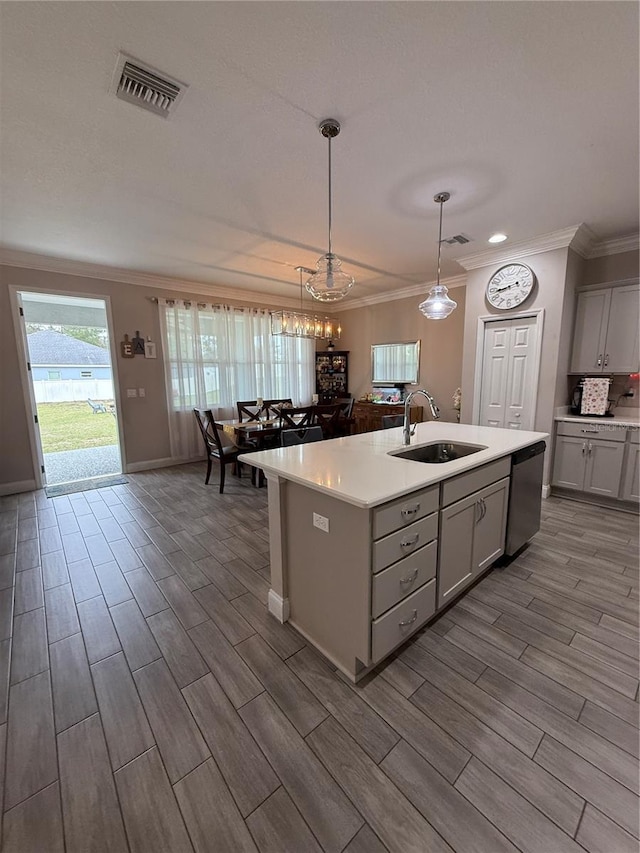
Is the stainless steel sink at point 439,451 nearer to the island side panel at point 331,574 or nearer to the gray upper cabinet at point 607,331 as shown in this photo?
the island side panel at point 331,574

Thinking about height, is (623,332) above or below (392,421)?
above

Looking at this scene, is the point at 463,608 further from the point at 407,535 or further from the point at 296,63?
the point at 296,63

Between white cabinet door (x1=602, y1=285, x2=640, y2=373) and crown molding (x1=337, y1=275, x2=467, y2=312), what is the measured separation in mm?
1840

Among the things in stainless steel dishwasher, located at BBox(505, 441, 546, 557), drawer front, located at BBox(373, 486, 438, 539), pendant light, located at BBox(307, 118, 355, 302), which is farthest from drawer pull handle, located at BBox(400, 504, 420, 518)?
pendant light, located at BBox(307, 118, 355, 302)

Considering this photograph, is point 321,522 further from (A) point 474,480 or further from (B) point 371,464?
(A) point 474,480

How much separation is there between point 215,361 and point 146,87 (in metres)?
3.94

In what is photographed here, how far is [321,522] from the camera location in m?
1.63

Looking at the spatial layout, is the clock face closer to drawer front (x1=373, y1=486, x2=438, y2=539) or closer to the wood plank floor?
the wood plank floor

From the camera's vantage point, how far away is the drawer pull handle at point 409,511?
1.55m

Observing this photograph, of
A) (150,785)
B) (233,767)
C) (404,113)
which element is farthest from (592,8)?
(150,785)

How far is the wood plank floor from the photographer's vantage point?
108cm

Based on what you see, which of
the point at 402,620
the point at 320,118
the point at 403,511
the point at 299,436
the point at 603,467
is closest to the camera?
the point at 403,511

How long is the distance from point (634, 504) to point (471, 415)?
180cm

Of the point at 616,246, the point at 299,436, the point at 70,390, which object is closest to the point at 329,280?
the point at 299,436
